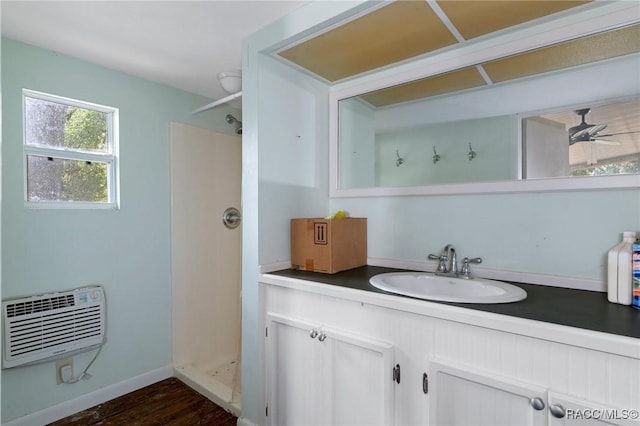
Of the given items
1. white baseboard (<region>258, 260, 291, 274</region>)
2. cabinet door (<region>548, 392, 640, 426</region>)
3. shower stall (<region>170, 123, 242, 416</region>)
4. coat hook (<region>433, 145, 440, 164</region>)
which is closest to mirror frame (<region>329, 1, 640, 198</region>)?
coat hook (<region>433, 145, 440, 164</region>)

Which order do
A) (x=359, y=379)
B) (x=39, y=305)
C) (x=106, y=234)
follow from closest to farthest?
(x=359, y=379) → (x=39, y=305) → (x=106, y=234)

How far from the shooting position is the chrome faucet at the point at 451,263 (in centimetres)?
150

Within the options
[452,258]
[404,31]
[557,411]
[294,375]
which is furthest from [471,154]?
[294,375]

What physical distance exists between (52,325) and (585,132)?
282 cm

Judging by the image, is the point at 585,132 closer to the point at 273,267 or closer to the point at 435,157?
the point at 435,157

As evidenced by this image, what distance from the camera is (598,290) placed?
125cm

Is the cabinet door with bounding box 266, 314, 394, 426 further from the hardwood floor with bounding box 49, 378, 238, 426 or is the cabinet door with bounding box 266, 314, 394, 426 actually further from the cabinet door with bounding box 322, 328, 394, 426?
the hardwood floor with bounding box 49, 378, 238, 426

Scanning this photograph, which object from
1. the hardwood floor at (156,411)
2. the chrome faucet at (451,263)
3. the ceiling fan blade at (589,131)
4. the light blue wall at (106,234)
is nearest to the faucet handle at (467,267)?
the chrome faucet at (451,263)

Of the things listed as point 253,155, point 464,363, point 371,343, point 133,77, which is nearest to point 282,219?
point 253,155

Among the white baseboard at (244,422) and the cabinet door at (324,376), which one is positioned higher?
the cabinet door at (324,376)

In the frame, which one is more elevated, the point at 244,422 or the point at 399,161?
the point at 399,161

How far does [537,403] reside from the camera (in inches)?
35.4

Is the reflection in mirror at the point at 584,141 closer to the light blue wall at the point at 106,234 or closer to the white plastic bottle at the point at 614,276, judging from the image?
the white plastic bottle at the point at 614,276

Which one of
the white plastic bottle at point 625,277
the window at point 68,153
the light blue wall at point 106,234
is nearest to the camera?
the white plastic bottle at point 625,277
